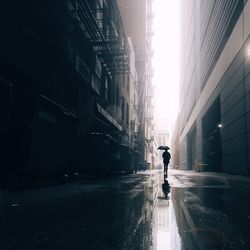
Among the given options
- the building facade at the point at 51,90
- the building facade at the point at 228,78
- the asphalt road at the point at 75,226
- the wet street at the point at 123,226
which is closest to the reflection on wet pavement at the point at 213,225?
the wet street at the point at 123,226

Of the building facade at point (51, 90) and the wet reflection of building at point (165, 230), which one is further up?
the building facade at point (51, 90)

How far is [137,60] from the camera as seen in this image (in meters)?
64.4

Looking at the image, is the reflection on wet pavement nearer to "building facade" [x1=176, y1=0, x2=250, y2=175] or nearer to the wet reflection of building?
the wet reflection of building

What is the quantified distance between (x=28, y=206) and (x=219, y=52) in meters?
28.8

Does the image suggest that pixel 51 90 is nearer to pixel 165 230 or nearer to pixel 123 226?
pixel 123 226

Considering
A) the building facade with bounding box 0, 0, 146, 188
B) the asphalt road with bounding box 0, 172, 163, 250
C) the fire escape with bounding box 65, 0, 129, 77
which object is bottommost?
the asphalt road with bounding box 0, 172, 163, 250

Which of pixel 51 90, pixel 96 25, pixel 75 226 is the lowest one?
pixel 75 226

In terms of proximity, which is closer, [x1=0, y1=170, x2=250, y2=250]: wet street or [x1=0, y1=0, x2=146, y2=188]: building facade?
[x1=0, y1=170, x2=250, y2=250]: wet street

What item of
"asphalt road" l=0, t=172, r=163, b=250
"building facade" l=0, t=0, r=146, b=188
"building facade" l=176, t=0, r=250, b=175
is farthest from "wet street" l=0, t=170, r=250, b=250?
"building facade" l=176, t=0, r=250, b=175

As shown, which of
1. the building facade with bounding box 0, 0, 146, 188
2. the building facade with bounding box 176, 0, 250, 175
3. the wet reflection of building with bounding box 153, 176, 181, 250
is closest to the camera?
the wet reflection of building with bounding box 153, 176, 181, 250

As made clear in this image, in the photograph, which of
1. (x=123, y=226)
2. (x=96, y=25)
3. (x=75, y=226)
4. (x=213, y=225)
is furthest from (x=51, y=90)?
(x=213, y=225)

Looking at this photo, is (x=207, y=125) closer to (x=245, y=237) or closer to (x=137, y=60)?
(x=137, y=60)

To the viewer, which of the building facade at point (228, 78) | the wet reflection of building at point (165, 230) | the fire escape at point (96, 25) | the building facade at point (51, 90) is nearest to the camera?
the wet reflection of building at point (165, 230)

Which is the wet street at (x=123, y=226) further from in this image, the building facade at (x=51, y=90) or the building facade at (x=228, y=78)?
the building facade at (x=228, y=78)
